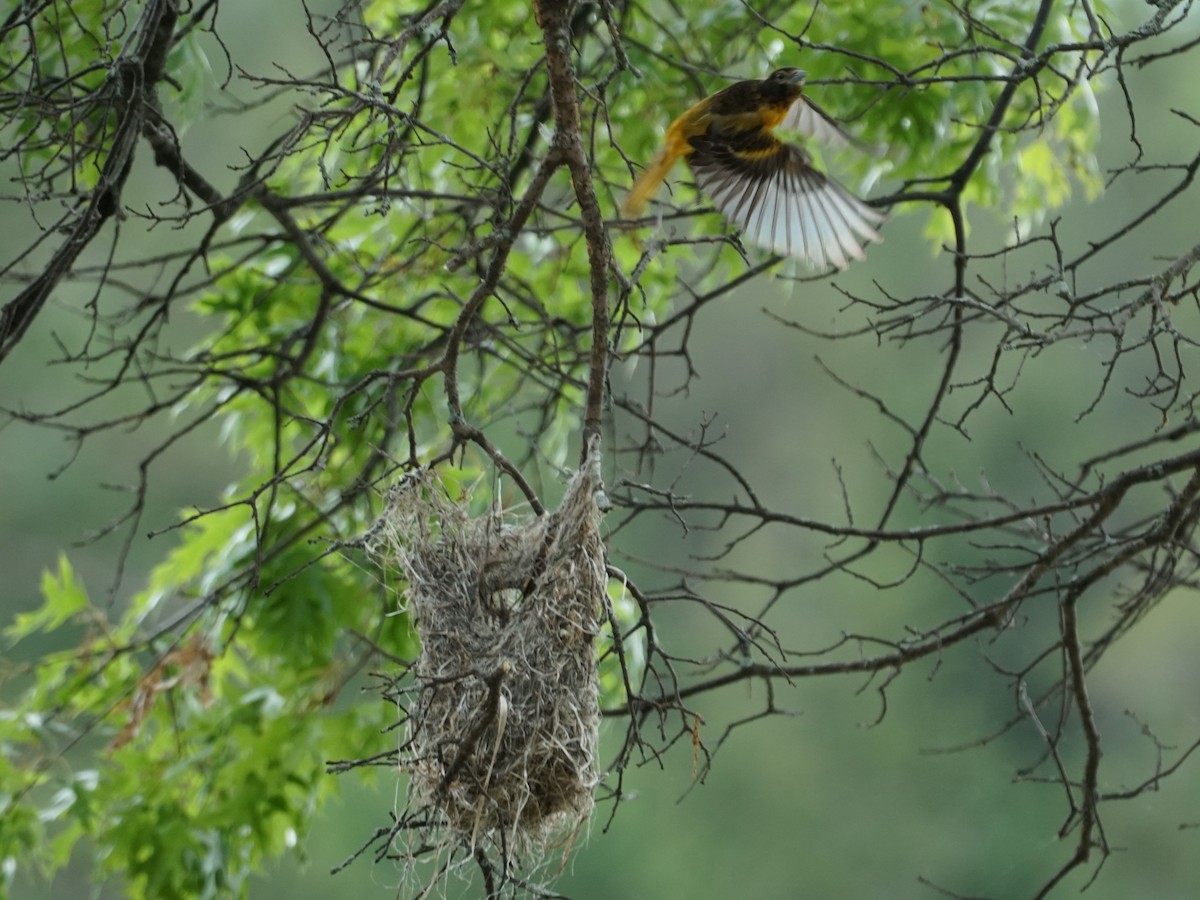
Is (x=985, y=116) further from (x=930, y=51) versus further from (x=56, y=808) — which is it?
(x=56, y=808)

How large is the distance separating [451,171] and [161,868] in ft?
4.69

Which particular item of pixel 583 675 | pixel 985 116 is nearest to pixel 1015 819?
pixel 985 116

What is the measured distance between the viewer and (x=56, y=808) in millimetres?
2695

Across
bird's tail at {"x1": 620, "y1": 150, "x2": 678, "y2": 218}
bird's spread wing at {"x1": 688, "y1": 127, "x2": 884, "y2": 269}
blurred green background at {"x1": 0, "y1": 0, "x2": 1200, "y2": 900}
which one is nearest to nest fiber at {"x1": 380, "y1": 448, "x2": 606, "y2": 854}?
bird's tail at {"x1": 620, "y1": 150, "x2": 678, "y2": 218}

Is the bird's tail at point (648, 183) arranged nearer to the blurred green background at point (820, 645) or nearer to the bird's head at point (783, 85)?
the bird's head at point (783, 85)

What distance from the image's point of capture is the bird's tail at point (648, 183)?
182cm

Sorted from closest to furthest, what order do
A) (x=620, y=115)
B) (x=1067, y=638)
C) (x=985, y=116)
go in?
(x=1067, y=638) < (x=985, y=116) < (x=620, y=115)

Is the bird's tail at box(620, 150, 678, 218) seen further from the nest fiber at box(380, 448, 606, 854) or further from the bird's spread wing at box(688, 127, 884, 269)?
the nest fiber at box(380, 448, 606, 854)

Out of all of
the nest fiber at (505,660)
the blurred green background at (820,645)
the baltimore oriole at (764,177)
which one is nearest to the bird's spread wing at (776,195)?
the baltimore oriole at (764,177)

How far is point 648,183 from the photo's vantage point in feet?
6.17

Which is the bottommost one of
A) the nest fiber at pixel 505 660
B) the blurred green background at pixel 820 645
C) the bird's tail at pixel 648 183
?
the nest fiber at pixel 505 660

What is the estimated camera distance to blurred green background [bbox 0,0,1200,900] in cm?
656

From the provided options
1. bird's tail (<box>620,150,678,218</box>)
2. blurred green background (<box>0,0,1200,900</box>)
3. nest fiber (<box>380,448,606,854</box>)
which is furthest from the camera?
blurred green background (<box>0,0,1200,900</box>)

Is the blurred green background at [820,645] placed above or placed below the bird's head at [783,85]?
above
